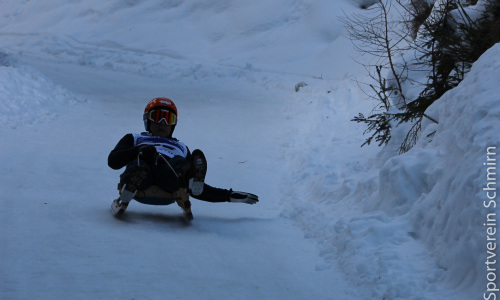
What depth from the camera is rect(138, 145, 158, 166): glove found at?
580 cm

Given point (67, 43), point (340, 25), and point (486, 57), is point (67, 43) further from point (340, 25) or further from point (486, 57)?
point (486, 57)

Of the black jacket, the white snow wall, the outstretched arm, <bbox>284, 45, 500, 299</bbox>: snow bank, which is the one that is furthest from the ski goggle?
the white snow wall

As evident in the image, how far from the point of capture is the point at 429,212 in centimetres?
446

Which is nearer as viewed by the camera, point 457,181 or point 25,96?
point 457,181

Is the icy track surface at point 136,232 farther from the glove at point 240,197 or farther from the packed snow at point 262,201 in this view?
the glove at point 240,197

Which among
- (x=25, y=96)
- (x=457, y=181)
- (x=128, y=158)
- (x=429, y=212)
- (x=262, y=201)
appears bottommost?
(x=429, y=212)

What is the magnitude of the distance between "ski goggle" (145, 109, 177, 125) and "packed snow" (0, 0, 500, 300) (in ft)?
3.01

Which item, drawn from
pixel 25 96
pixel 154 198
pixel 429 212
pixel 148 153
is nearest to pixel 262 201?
pixel 154 198

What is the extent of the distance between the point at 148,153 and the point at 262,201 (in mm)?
1875

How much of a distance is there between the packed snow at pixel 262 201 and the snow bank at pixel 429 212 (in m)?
0.01

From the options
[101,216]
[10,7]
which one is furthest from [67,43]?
[101,216]

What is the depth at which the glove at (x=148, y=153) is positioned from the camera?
229 inches

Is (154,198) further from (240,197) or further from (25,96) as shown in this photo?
(25,96)

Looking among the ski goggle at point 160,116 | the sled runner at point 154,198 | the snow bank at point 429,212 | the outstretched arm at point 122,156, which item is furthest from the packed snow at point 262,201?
the ski goggle at point 160,116
